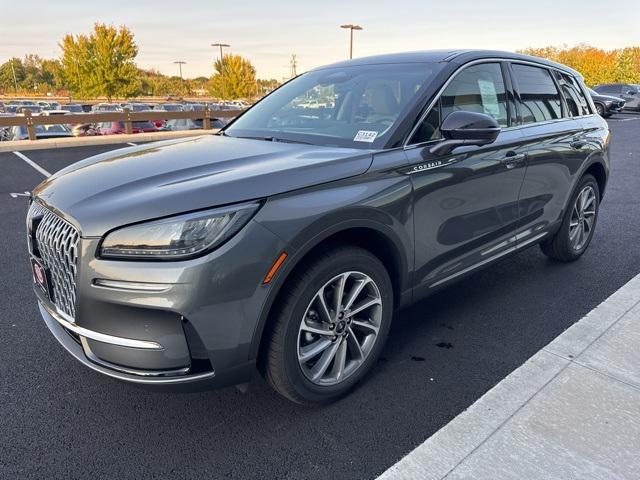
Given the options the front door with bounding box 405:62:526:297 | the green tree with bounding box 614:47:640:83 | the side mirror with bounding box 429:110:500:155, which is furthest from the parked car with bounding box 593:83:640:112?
the side mirror with bounding box 429:110:500:155

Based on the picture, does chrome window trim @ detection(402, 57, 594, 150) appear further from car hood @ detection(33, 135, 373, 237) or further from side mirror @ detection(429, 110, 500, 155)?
car hood @ detection(33, 135, 373, 237)

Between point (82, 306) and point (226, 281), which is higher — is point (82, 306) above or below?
below

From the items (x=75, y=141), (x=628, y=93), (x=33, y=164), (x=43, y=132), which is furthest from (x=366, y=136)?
(x=628, y=93)

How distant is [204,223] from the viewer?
1982 millimetres

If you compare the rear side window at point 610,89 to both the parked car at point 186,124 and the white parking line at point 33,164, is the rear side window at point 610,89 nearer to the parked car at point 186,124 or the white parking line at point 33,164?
the parked car at point 186,124

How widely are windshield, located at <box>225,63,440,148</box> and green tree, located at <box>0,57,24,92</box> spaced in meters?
95.7

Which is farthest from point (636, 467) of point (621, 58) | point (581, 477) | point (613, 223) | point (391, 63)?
point (621, 58)

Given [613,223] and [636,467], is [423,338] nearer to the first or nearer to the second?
[636,467]

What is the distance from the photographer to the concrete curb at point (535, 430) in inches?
82.4

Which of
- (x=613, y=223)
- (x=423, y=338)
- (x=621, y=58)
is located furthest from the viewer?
(x=621, y=58)

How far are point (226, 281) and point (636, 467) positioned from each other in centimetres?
187

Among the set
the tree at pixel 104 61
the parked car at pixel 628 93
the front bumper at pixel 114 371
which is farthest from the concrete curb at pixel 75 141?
the tree at pixel 104 61

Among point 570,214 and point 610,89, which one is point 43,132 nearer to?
point 570,214

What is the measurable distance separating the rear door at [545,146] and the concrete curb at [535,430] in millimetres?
1106
